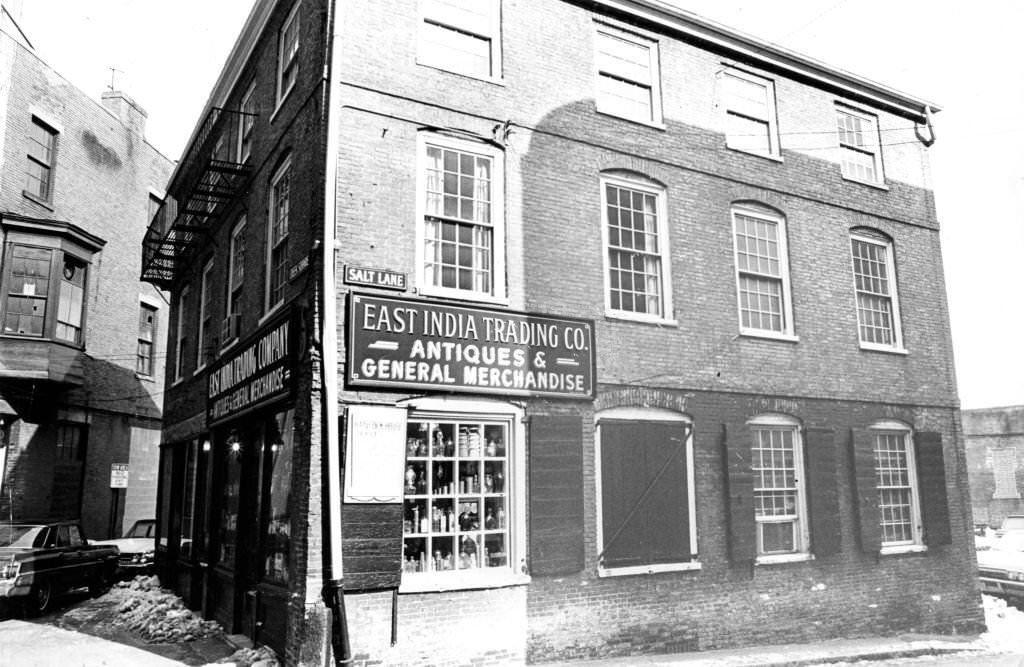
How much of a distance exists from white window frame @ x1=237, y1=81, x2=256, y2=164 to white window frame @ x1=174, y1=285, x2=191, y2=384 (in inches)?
204

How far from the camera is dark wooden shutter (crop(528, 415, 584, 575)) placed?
32.7ft

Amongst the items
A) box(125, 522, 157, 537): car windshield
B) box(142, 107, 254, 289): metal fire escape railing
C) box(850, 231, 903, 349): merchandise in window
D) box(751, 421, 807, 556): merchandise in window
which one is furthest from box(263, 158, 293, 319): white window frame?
box(125, 522, 157, 537): car windshield

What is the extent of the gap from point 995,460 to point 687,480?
87.4 feet

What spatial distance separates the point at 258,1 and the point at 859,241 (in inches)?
454

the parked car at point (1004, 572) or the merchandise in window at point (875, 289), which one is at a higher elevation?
the merchandise in window at point (875, 289)

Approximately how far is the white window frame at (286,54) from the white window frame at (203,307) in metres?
5.21

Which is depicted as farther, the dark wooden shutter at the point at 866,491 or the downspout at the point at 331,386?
the dark wooden shutter at the point at 866,491

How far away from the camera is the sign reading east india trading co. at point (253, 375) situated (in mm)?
9891

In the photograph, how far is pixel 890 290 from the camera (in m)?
14.9

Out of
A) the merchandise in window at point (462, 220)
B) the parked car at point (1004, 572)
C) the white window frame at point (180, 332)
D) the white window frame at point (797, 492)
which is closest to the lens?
the merchandise in window at point (462, 220)

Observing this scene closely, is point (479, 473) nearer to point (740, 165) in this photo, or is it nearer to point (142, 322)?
point (740, 165)

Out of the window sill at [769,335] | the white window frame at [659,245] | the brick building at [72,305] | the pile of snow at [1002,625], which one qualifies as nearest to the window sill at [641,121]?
the white window frame at [659,245]

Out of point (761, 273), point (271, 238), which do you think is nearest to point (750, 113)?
point (761, 273)

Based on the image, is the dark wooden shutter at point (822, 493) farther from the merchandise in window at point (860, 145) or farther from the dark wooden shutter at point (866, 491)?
the merchandise in window at point (860, 145)
